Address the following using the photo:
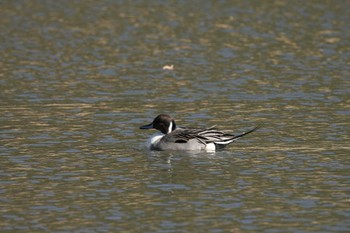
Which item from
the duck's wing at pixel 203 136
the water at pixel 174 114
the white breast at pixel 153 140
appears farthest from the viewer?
the white breast at pixel 153 140

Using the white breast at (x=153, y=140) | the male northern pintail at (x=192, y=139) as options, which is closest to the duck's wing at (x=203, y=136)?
the male northern pintail at (x=192, y=139)

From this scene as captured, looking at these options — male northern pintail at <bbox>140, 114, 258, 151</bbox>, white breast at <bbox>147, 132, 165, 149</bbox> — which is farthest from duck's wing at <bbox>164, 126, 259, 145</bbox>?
white breast at <bbox>147, 132, 165, 149</bbox>

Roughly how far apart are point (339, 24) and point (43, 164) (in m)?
23.5

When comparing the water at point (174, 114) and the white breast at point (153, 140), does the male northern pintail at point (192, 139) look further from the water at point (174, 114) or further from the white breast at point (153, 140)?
the water at point (174, 114)

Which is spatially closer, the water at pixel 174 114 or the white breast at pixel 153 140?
the water at pixel 174 114

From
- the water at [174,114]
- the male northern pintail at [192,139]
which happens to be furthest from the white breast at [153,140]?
the water at [174,114]

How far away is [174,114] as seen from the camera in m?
24.3

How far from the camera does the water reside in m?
15.2

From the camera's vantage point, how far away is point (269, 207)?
602 inches

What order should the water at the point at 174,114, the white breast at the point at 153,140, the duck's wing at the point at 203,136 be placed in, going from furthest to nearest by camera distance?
the white breast at the point at 153,140 < the duck's wing at the point at 203,136 < the water at the point at 174,114

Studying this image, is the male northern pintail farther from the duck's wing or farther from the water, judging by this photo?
Result: the water

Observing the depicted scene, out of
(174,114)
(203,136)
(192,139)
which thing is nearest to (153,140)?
(192,139)

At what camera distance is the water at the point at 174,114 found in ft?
50.0

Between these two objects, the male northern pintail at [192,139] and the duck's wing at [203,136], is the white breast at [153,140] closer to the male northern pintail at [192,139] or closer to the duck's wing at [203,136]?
the male northern pintail at [192,139]
